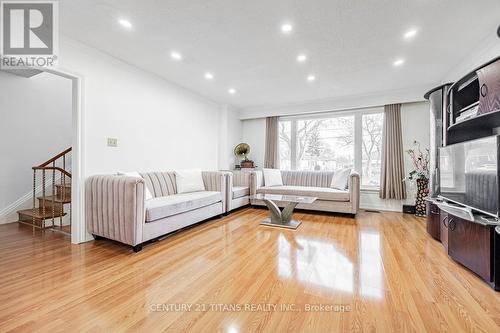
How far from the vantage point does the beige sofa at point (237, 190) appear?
4090mm

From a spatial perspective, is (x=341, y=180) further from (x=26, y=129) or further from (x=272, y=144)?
(x=26, y=129)

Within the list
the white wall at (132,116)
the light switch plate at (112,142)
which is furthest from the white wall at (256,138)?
the light switch plate at (112,142)

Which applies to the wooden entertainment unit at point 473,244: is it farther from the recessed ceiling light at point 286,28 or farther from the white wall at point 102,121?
the white wall at point 102,121

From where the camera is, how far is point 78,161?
264cm

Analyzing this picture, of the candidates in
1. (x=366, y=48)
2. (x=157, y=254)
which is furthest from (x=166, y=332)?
(x=366, y=48)

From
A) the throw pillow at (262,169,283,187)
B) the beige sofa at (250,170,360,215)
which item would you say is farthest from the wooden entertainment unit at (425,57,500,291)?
the throw pillow at (262,169,283,187)

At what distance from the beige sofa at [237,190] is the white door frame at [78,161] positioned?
2168 mm

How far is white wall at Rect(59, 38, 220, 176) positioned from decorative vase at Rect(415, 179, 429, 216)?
4.35 metres

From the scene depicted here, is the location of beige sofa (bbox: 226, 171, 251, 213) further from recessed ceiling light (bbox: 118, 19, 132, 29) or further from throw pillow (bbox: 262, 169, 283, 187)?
recessed ceiling light (bbox: 118, 19, 132, 29)

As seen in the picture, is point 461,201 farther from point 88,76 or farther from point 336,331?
point 88,76

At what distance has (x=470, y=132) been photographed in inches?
99.0

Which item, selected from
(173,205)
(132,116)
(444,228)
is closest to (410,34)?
(444,228)

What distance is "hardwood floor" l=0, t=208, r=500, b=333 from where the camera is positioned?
1.31 m

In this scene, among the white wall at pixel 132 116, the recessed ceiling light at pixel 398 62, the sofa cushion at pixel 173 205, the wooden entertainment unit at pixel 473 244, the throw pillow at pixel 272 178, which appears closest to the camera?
the wooden entertainment unit at pixel 473 244
